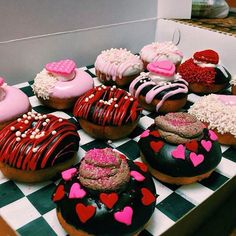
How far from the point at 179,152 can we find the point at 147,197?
0.30m

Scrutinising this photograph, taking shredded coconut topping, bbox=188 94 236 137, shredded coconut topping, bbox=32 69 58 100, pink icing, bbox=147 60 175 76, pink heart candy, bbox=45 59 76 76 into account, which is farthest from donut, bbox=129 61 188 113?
shredded coconut topping, bbox=32 69 58 100

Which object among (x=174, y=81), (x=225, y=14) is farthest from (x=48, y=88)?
(x=225, y=14)

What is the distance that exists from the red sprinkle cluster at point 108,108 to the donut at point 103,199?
464 mm

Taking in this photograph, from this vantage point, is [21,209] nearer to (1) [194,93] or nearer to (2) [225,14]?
(1) [194,93]

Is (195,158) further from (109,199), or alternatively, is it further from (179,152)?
(109,199)

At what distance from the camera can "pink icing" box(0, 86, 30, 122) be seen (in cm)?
172

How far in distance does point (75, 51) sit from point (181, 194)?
1530 mm

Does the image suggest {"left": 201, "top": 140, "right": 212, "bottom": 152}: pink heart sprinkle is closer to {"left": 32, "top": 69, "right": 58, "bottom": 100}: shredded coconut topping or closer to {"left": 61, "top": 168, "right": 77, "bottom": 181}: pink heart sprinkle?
{"left": 61, "top": 168, "right": 77, "bottom": 181}: pink heart sprinkle

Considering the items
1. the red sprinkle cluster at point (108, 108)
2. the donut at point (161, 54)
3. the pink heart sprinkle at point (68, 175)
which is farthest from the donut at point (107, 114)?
the donut at point (161, 54)

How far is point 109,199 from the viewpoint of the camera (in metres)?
1.19

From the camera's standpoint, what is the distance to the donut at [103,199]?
117 cm

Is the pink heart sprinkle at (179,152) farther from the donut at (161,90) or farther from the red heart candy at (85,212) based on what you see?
the donut at (161,90)

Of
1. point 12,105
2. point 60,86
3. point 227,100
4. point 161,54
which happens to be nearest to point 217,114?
point 227,100

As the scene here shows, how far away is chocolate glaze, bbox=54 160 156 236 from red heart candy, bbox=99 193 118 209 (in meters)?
0.01
